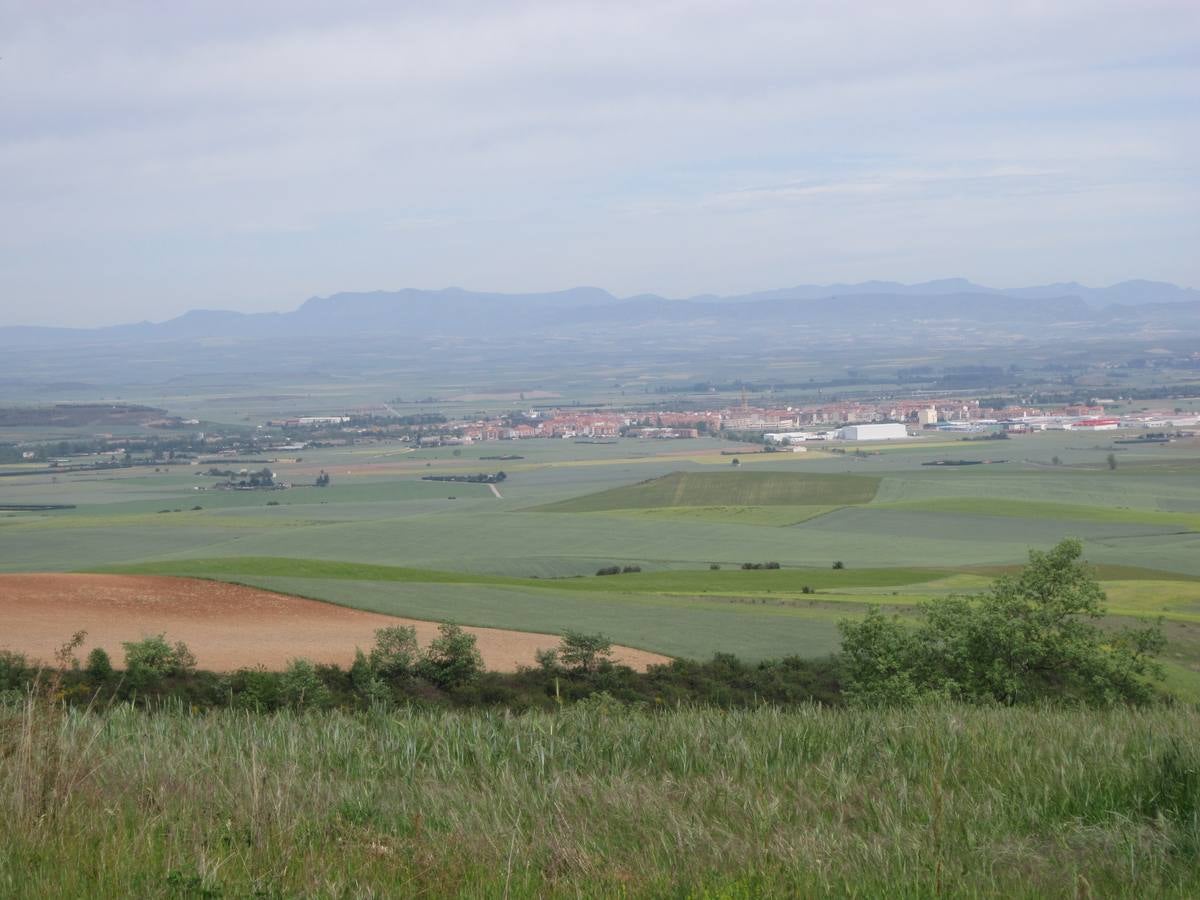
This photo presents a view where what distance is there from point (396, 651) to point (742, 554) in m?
32.1

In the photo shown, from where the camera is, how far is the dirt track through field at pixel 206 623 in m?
24.2

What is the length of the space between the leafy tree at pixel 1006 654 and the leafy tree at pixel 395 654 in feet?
25.0

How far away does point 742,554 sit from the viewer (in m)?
53.1

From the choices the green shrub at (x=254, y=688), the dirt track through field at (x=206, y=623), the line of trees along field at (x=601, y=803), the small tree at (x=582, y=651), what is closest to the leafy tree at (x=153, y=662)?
the dirt track through field at (x=206, y=623)

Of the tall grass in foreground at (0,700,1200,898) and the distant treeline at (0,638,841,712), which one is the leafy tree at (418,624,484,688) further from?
the tall grass in foreground at (0,700,1200,898)

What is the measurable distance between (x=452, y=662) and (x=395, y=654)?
3.44 ft

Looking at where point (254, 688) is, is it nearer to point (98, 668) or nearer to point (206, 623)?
point (98, 668)

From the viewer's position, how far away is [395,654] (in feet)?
72.8

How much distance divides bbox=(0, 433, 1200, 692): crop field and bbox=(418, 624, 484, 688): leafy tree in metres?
6.24

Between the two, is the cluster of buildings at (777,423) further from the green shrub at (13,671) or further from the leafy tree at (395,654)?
the green shrub at (13,671)

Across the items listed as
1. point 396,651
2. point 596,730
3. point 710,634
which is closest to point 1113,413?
point 710,634

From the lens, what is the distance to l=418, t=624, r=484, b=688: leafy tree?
2173 centimetres

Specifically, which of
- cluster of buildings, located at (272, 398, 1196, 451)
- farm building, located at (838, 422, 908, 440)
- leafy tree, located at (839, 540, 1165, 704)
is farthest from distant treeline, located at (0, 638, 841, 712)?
farm building, located at (838, 422, 908, 440)

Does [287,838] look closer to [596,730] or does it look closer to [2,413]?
[596,730]
